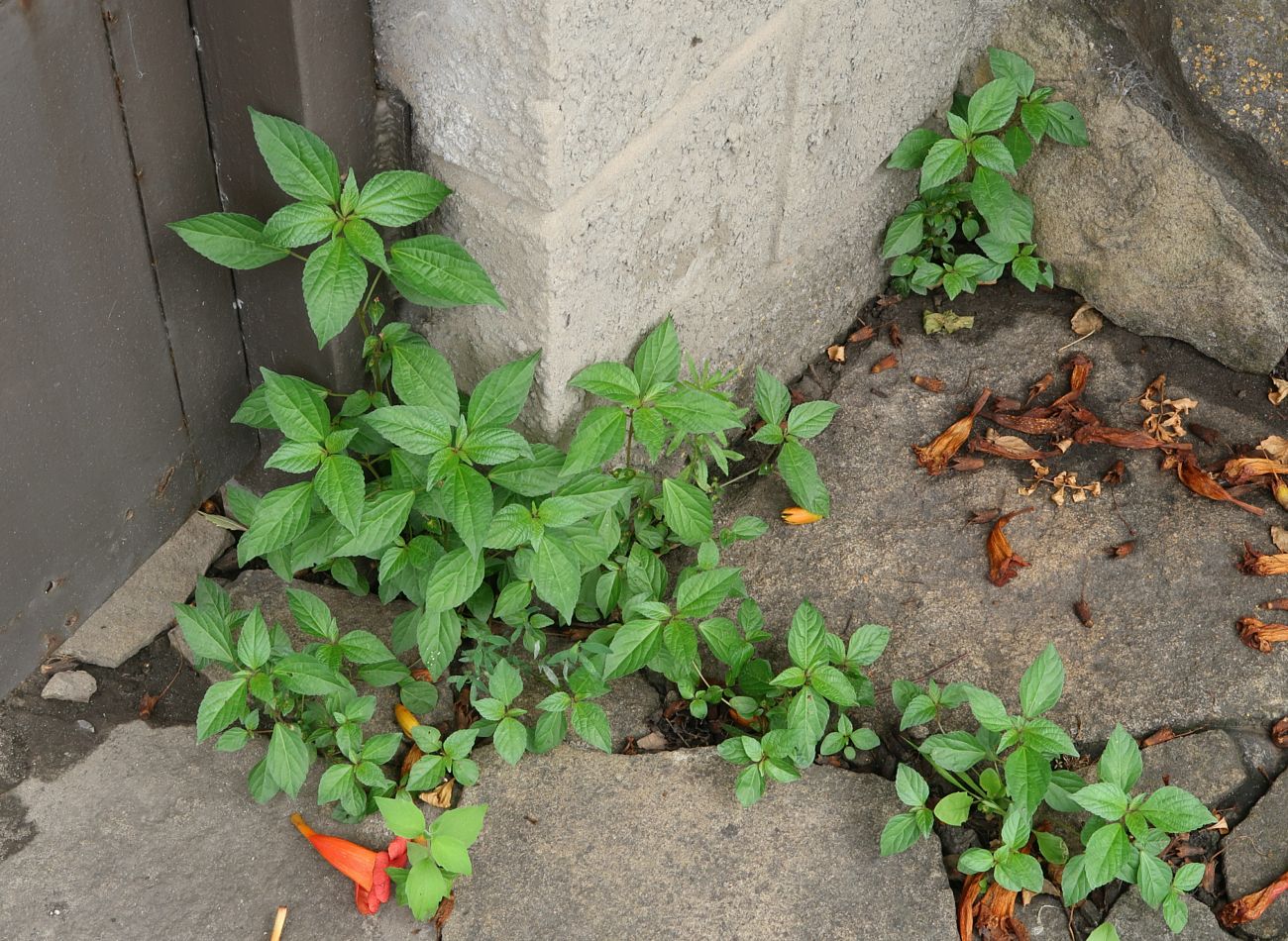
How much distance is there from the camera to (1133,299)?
272 cm

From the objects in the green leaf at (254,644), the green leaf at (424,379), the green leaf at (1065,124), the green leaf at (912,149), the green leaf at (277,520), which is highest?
the green leaf at (1065,124)

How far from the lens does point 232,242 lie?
1.89 meters

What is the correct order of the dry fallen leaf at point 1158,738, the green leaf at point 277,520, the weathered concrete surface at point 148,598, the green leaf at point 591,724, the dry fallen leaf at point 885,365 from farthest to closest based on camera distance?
the dry fallen leaf at point 885,365, the weathered concrete surface at point 148,598, the dry fallen leaf at point 1158,738, the green leaf at point 591,724, the green leaf at point 277,520

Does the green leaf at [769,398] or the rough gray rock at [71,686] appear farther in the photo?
the green leaf at [769,398]

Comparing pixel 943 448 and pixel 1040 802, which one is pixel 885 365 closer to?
pixel 943 448

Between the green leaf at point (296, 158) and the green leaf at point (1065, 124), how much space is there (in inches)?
57.5

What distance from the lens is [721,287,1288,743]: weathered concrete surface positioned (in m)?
2.26

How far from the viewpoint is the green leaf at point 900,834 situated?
200cm

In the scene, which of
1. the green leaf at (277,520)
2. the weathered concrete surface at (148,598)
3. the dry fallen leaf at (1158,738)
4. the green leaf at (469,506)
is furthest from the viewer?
the weathered concrete surface at (148,598)

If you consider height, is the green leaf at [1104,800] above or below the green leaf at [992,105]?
below

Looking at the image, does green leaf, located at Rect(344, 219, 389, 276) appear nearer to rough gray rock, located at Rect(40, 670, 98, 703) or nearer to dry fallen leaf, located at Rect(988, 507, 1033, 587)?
rough gray rock, located at Rect(40, 670, 98, 703)

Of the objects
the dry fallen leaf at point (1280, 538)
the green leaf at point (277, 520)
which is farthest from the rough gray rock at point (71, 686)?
the dry fallen leaf at point (1280, 538)

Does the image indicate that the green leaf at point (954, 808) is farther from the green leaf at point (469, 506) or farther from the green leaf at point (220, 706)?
the green leaf at point (220, 706)

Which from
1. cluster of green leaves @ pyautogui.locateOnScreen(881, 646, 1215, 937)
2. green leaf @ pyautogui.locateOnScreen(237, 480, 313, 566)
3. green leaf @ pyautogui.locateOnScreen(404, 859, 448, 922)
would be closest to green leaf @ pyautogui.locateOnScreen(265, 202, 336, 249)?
green leaf @ pyautogui.locateOnScreen(237, 480, 313, 566)
